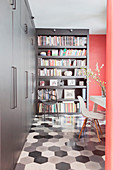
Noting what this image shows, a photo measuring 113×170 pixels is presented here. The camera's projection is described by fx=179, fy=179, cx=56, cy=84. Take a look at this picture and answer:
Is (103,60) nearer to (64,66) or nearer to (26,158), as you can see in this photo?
(64,66)

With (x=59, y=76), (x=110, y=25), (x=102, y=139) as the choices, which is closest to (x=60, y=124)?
(x=102, y=139)

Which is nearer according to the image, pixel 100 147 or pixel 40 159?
pixel 40 159

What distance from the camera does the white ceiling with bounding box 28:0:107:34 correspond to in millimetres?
3621

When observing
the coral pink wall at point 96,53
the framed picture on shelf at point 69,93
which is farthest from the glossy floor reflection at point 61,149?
the coral pink wall at point 96,53

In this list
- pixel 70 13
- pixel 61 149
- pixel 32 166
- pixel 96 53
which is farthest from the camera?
pixel 96 53

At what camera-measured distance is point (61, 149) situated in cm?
283

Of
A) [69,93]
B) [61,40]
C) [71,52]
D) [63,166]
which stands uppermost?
[61,40]

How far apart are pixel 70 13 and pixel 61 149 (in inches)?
118

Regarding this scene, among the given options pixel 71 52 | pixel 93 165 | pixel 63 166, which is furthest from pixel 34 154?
pixel 71 52

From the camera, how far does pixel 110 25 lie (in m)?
1.06

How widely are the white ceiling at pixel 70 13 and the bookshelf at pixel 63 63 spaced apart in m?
0.33

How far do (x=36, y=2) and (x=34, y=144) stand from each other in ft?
8.94

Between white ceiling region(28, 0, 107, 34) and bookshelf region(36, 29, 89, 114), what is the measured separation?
326 mm

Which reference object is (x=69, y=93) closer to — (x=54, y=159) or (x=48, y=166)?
(x=54, y=159)
